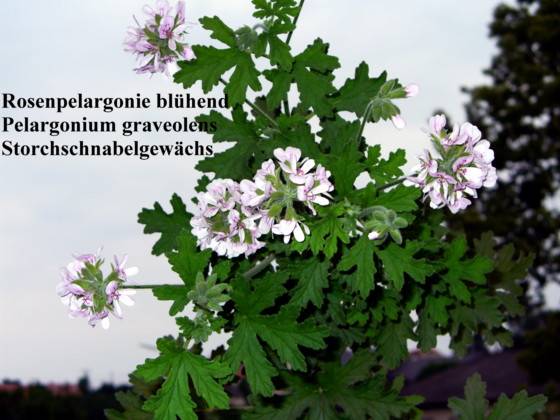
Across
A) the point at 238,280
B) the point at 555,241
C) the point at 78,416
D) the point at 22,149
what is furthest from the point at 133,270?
the point at 555,241

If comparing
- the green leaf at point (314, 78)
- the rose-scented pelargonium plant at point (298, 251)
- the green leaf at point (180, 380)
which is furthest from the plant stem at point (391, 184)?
the green leaf at point (180, 380)

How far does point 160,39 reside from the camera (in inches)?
192

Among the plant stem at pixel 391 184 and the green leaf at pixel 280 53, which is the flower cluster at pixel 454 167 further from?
the green leaf at pixel 280 53

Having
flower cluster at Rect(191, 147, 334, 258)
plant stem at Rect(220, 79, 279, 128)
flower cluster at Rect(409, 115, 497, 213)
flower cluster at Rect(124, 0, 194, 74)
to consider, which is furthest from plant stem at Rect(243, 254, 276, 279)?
flower cluster at Rect(124, 0, 194, 74)

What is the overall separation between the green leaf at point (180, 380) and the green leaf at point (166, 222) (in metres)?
1.01

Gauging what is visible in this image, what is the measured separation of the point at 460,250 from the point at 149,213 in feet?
5.83

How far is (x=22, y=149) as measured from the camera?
22.9 ft

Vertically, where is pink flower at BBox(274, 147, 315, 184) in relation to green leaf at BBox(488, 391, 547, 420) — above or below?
above

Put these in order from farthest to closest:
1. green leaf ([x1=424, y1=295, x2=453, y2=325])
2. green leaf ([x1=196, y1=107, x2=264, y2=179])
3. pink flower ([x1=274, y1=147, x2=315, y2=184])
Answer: green leaf ([x1=424, y1=295, x2=453, y2=325]) → green leaf ([x1=196, y1=107, x2=264, y2=179]) → pink flower ([x1=274, y1=147, x2=315, y2=184])

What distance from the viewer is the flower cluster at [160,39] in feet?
15.8

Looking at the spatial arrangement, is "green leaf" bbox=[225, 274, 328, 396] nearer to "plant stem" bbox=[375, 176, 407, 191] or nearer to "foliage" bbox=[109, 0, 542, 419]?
"foliage" bbox=[109, 0, 542, 419]

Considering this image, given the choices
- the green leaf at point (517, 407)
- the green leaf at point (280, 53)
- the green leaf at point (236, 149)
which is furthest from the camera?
the green leaf at point (517, 407)

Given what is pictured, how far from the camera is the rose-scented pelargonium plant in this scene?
4145 millimetres

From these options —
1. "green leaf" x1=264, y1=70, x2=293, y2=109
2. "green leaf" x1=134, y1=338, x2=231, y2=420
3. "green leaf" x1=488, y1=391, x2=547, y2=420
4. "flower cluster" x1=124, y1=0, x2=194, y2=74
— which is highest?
"flower cluster" x1=124, y1=0, x2=194, y2=74
